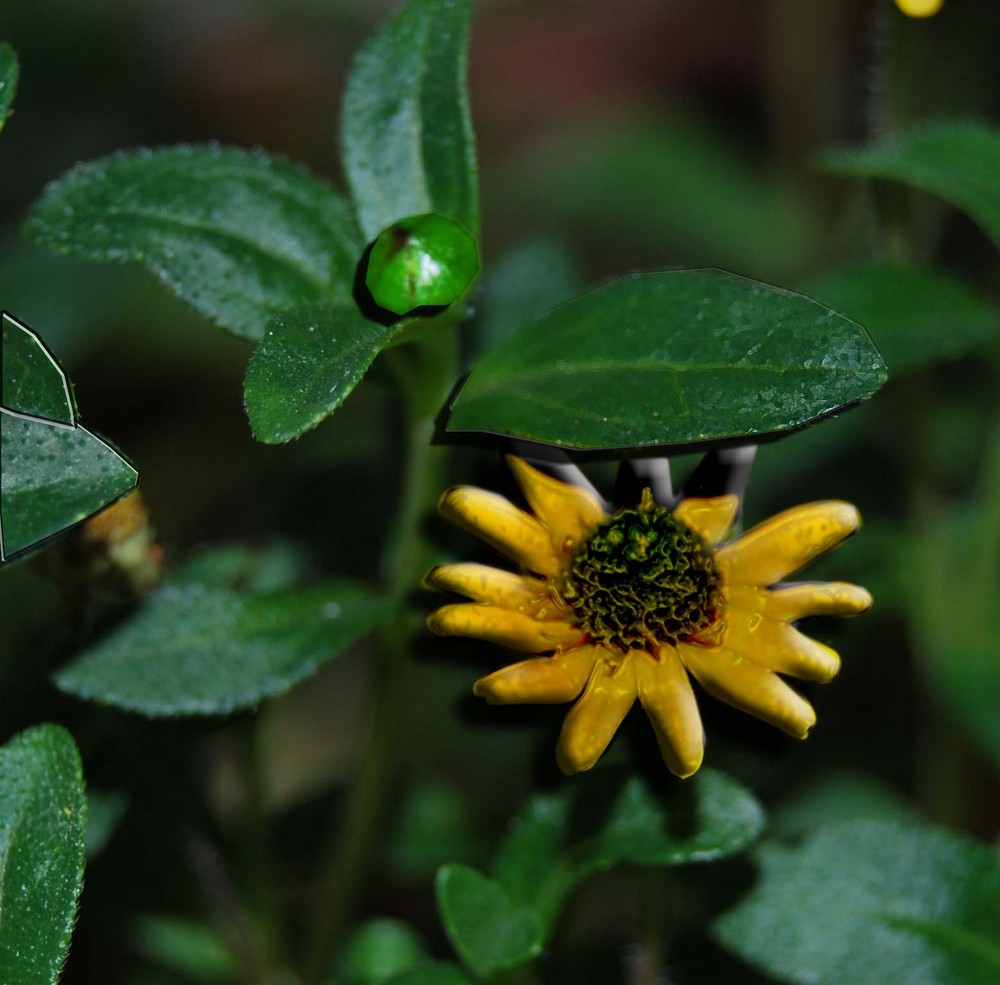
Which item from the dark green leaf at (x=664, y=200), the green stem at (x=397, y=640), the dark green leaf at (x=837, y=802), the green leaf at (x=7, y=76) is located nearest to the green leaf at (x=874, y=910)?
the green stem at (x=397, y=640)

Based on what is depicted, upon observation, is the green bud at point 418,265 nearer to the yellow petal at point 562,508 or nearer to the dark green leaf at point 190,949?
the yellow petal at point 562,508

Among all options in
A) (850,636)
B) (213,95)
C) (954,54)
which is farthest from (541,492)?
(213,95)

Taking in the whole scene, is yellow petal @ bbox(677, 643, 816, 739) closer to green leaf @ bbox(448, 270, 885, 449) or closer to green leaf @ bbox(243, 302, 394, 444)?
green leaf @ bbox(448, 270, 885, 449)

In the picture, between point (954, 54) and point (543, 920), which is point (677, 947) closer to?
point (543, 920)

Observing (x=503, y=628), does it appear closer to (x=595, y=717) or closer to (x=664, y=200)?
(x=595, y=717)

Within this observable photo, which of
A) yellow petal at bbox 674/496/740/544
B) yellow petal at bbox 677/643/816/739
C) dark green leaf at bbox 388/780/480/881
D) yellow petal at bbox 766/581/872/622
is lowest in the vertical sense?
dark green leaf at bbox 388/780/480/881

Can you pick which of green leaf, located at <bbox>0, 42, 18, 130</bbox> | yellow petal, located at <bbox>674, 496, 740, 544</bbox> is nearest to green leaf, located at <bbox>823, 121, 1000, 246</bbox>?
yellow petal, located at <bbox>674, 496, 740, 544</bbox>
